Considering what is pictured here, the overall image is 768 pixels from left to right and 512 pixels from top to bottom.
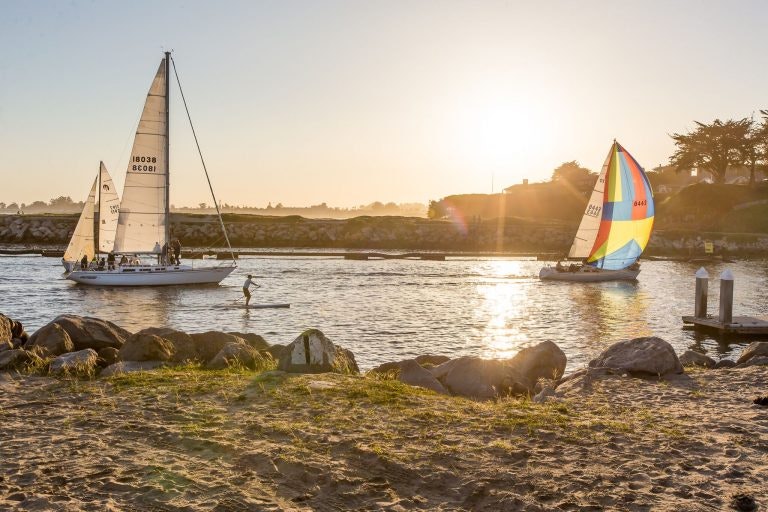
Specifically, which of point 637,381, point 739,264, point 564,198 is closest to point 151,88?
point 637,381

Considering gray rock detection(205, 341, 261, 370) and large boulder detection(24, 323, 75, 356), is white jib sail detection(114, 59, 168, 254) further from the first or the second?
gray rock detection(205, 341, 261, 370)

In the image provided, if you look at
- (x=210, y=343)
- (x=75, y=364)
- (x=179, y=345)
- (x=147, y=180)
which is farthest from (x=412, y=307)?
(x=75, y=364)

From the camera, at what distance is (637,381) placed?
45.0 ft

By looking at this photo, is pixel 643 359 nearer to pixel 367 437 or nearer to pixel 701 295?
pixel 367 437

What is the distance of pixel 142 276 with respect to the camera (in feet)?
145

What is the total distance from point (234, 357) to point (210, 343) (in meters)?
1.65

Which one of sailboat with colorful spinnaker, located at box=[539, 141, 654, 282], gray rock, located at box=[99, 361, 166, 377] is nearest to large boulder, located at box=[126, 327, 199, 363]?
gray rock, located at box=[99, 361, 166, 377]

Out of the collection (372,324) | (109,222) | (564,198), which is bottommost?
(372,324)

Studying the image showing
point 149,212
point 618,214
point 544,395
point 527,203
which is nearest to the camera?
point 544,395

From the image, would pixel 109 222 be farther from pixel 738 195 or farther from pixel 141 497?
pixel 738 195

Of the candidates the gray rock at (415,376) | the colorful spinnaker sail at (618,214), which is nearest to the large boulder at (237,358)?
the gray rock at (415,376)

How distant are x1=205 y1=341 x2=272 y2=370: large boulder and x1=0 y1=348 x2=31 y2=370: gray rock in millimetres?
3494

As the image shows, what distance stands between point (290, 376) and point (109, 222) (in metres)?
37.3

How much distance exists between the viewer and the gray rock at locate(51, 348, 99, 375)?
42.8 feet
